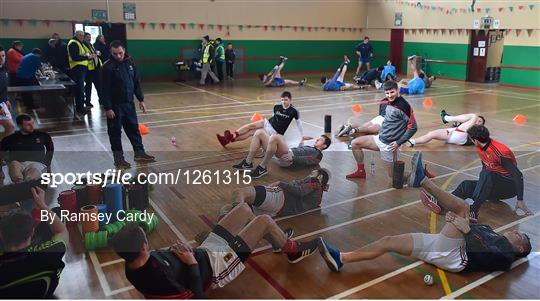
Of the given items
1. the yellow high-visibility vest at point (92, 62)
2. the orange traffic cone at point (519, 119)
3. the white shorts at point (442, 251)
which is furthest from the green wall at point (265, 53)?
the white shorts at point (442, 251)

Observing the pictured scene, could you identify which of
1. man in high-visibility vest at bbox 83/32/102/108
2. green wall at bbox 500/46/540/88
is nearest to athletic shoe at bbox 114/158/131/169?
man in high-visibility vest at bbox 83/32/102/108

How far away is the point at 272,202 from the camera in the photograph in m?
5.52

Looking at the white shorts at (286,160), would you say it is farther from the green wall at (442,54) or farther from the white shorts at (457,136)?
the green wall at (442,54)

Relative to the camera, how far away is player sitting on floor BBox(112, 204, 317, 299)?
328 cm

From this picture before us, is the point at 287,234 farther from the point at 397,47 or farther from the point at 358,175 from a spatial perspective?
the point at 397,47

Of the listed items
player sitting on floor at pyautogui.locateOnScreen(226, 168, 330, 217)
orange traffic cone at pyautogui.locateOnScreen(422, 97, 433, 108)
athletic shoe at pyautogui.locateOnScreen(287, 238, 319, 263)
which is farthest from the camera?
orange traffic cone at pyautogui.locateOnScreen(422, 97, 433, 108)

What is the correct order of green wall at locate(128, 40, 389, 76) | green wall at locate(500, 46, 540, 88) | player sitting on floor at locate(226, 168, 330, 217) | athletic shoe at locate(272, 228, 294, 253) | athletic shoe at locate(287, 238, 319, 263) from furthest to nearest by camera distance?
green wall at locate(128, 40, 389, 76) < green wall at locate(500, 46, 540, 88) < player sitting on floor at locate(226, 168, 330, 217) < athletic shoe at locate(272, 228, 294, 253) < athletic shoe at locate(287, 238, 319, 263)

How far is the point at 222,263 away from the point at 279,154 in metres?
3.88

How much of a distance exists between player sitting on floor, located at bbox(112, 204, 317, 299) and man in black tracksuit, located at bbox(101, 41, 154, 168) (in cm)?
426

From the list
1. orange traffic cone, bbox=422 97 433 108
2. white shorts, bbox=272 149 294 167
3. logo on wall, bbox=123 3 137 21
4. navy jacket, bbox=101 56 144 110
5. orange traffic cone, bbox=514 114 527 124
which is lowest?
white shorts, bbox=272 149 294 167

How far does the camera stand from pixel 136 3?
64.2ft

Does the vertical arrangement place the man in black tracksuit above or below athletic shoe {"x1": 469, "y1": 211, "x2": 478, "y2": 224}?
above

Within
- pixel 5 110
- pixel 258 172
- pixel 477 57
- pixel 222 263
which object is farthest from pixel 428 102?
pixel 222 263

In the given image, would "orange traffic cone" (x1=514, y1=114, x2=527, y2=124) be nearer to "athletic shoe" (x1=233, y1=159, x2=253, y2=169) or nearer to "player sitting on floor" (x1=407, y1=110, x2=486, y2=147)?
"player sitting on floor" (x1=407, y1=110, x2=486, y2=147)
